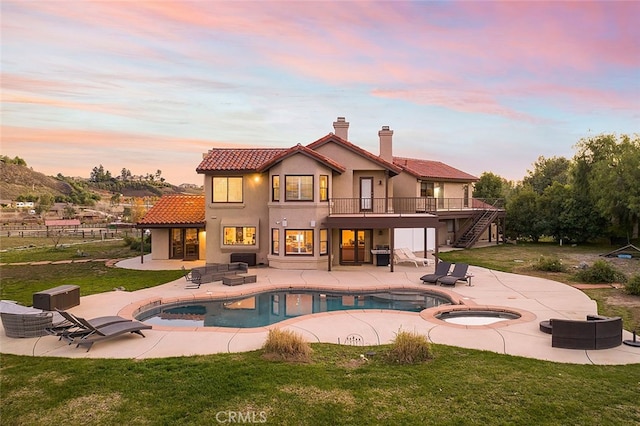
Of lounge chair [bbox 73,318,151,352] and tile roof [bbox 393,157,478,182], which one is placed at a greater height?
tile roof [bbox 393,157,478,182]

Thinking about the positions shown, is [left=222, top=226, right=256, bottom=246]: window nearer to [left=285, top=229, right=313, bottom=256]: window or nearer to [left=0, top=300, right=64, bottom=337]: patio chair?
[left=285, top=229, right=313, bottom=256]: window

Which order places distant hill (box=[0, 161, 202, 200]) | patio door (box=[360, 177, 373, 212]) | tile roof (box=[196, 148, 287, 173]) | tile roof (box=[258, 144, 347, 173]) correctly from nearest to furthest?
tile roof (box=[258, 144, 347, 173])
tile roof (box=[196, 148, 287, 173])
patio door (box=[360, 177, 373, 212])
distant hill (box=[0, 161, 202, 200])

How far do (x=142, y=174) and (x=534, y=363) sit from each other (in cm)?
18049

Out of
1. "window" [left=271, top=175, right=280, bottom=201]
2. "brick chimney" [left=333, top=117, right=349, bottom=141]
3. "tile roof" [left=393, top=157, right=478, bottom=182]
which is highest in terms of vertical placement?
"brick chimney" [left=333, top=117, right=349, bottom=141]

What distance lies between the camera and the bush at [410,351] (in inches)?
334

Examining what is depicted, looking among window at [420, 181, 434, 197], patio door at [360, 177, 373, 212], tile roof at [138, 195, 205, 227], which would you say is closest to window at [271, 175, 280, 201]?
tile roof at [138, 195, 205, 227]

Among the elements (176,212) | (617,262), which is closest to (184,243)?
(176,212)

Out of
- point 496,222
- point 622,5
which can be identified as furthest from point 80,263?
point 496,222

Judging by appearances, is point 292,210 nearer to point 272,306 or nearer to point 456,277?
point 272,306

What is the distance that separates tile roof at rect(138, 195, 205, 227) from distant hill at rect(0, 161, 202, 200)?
302ft

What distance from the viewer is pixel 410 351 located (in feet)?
Answer: 28.0

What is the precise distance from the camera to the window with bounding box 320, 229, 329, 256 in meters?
22.4

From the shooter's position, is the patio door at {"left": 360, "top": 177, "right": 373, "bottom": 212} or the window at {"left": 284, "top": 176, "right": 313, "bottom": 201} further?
the patio door at {"left": 360, "top": 177, "right": 373, "bottom": 212}

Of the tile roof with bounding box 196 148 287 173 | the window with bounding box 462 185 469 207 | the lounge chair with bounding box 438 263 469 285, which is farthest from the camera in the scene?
the window with bounding box 462 185 469 207
